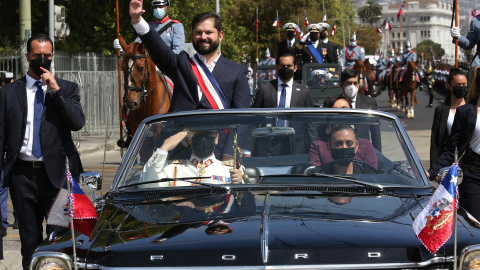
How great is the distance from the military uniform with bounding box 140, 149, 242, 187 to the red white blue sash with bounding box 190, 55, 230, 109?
166cm

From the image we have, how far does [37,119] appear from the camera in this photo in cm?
718

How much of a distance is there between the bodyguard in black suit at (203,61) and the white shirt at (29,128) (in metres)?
0.90

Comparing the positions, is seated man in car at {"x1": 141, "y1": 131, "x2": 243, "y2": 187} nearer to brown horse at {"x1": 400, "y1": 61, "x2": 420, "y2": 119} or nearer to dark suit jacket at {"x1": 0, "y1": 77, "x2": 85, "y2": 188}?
dark suit jacket at {"x1": 0, "y1": 77, "x2": 85, "y2": 188}

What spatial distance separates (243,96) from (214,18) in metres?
0.65

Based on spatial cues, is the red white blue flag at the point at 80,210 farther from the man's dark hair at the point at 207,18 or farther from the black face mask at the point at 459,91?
the black face mask at the point at 459,91

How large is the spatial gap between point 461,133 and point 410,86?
2781cm

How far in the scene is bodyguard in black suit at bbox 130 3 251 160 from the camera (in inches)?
297

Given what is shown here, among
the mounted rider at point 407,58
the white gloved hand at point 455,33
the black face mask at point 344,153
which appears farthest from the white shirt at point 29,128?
the mounted rider at point 407,58

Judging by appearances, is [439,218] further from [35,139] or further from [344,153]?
[35,139]

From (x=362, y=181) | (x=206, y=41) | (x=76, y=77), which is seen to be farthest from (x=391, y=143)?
(x=76, y=77)

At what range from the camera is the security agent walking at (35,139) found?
7059 millimetres

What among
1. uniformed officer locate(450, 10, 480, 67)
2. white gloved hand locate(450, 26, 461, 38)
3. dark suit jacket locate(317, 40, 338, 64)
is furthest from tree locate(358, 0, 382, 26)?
white gloved hand locate(450, 26, 461, 38)

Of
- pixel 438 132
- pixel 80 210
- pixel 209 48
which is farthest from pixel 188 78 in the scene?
pixel 438 132

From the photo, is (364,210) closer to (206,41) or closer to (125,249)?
(125,249)
